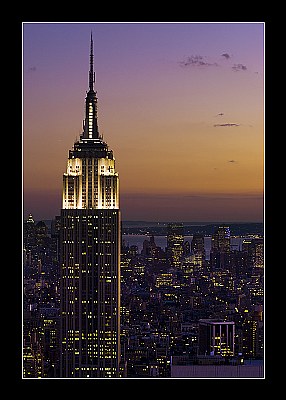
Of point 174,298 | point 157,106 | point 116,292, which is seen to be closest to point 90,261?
point 116,292

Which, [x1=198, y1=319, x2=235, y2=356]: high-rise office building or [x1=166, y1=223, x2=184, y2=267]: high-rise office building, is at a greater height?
[x1=166, y1=223, x2=184, y2=267]: high-rise office building

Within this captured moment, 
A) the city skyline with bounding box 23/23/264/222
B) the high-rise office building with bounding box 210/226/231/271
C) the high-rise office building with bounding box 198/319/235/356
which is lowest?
the high-rise office building with bounding box 198/319/235/356

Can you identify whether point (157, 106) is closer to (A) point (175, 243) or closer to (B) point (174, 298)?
(A) point (175, 243)

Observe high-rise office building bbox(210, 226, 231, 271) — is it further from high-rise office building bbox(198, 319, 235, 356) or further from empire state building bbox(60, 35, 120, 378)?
empire state building bbox(60, 35, 120, 378)

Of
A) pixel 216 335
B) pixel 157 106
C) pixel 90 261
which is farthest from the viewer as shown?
pixel 157 106

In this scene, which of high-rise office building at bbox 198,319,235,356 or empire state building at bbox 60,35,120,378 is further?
empire state building at bbox 60,35,120,378

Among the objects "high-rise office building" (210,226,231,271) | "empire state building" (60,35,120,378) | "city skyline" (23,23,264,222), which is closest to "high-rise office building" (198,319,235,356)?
"high-rise office building" (210,226,231,271)
